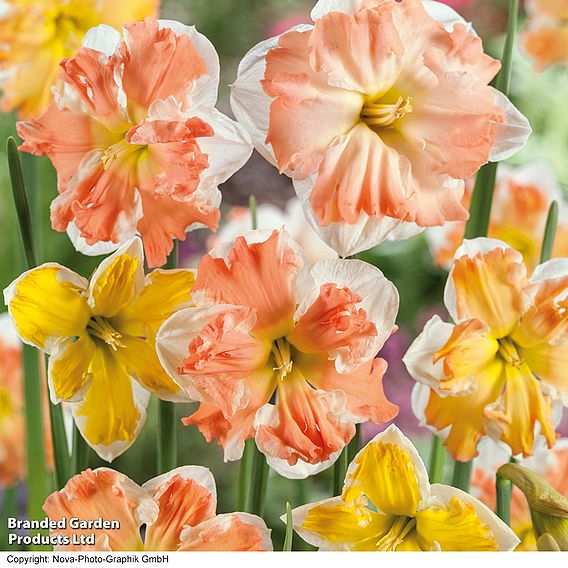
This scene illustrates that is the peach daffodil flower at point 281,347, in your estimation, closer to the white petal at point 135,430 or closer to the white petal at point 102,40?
the white petal at point 135,430

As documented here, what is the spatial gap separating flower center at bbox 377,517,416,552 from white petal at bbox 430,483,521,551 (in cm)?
4

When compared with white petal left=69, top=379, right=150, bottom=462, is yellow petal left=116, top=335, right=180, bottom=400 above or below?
above

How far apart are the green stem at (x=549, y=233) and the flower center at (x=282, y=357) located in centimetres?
29

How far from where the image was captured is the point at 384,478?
85cm

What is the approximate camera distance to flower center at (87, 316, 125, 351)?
2.69 ft

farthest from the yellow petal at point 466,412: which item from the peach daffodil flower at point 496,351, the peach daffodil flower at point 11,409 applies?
the peach daffodil flower at point 11,409

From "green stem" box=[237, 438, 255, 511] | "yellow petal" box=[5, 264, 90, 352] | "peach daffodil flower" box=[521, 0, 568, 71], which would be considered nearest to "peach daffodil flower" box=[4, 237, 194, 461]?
"yellow petal" box=[5, 264, 90, 352]

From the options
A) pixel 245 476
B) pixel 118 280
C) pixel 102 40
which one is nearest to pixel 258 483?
pixel 245 476

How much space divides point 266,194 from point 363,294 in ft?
0.48

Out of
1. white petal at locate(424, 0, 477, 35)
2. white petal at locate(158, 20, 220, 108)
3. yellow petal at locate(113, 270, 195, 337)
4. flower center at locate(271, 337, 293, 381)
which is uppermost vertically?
white petal at locate(424, 0, 477, 35)

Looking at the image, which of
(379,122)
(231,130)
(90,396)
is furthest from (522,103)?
(90,396)

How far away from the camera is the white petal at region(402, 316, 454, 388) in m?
0.85

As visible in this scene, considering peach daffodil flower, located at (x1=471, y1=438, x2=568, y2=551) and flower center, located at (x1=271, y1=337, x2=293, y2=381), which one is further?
peach daffodil flower, located at (x1=471, y1=438, x2=568, y2=551)

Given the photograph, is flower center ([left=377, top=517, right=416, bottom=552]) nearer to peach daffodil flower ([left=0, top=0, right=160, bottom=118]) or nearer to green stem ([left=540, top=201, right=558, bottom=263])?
green stem ([left=540, top=201, right=558, bottom=263])
